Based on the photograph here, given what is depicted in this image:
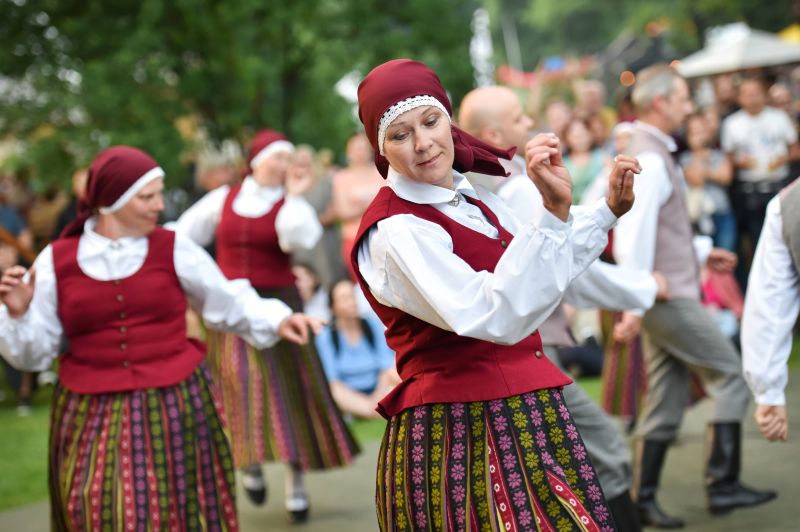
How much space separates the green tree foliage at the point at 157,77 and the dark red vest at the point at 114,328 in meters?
6.01

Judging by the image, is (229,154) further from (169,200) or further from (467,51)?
(467,51)

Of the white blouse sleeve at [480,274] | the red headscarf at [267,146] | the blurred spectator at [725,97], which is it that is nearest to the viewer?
the white blouse sleeve at [480,274]

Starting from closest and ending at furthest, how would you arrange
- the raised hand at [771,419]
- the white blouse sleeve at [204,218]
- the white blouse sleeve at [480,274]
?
the white blouse sleeve at [480,274] < the raised hand at [771,419] < the white blouse sleeve at [204,218]

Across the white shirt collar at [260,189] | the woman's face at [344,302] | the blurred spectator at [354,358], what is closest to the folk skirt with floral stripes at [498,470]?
the white shirt collar at [260,189]

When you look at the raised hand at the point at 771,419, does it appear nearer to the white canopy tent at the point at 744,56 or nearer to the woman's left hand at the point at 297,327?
the woman's left hand at the point at 297,327

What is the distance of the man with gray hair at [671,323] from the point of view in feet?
17.0

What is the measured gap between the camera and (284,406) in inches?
246

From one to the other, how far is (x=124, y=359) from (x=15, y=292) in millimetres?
443

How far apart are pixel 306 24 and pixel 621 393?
592cm

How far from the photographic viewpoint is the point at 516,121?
15.0 feet

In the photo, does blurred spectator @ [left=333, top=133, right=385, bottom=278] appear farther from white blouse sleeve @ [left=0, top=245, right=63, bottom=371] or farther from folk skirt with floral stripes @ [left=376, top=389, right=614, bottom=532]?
folk skirt with floral stripes @ [left=376, top=389, right=614, bottom=532]

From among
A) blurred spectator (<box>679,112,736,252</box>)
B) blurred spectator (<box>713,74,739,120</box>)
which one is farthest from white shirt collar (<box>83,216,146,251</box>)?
blurred spectator (<box>713,74,739,120</box>)

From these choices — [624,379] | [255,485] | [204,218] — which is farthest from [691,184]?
[255,485]

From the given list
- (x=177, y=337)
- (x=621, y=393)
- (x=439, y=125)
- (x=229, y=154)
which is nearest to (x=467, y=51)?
(x=229, y=154)
